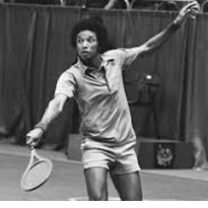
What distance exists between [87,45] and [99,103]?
0.41 metres

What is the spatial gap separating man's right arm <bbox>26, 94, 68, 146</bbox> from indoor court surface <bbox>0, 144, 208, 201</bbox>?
3.14 meters

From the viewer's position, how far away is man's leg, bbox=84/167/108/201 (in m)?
5.42

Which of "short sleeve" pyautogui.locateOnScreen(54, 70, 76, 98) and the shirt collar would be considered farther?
the shirt collar

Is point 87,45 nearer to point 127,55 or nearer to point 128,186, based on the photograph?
point 127,55

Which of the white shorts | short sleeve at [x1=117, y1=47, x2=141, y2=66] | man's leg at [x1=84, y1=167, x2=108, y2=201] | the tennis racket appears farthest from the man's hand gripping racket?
short sleeve at [x1=117, y1=47, x2=141, y2=66]

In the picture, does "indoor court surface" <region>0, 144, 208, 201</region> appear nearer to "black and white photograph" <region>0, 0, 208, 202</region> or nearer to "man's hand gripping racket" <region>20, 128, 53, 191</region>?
"black and white photograph" <region>0, 0, 208, 202</region>

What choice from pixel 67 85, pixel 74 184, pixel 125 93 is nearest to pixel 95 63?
pixel 67 85

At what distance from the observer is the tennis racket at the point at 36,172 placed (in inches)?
195

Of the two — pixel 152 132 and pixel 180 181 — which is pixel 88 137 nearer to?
pixel 180 181

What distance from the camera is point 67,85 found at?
5590 mm

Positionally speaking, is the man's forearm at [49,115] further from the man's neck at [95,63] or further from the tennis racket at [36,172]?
the man's neck at [95,63]

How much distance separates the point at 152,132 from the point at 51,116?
6.86 metres
